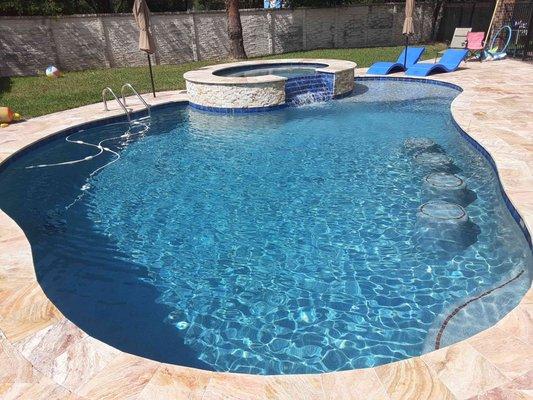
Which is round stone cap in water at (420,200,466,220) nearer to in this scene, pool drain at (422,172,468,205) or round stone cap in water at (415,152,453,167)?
pool drain at (422,172,468,205)

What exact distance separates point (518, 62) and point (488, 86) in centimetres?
612

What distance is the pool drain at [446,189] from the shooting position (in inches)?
247

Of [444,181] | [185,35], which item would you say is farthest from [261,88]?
[185,35]

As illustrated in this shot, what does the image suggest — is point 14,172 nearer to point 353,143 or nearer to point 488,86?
point 353,143

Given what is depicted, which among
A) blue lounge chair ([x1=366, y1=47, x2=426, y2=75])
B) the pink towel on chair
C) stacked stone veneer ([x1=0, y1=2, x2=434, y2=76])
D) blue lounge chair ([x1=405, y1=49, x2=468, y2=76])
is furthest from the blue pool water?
stacked stone veneer ([x1=0, y1=2, x2=434, y2=76])

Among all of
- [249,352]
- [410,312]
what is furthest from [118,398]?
[410,312]

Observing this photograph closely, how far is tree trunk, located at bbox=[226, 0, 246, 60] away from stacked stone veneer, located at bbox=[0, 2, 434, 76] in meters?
1.75

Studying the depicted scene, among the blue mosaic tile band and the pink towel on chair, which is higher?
the pink towel on chair

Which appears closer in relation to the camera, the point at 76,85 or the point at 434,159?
the point at 434,159

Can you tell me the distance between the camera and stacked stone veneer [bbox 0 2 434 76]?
18094mm

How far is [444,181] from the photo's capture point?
6660 mm

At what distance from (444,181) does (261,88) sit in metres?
6.36

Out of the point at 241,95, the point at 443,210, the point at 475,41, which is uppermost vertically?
the point at 475,41

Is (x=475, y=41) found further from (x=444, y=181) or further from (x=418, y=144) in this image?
(x=444, y=181)
